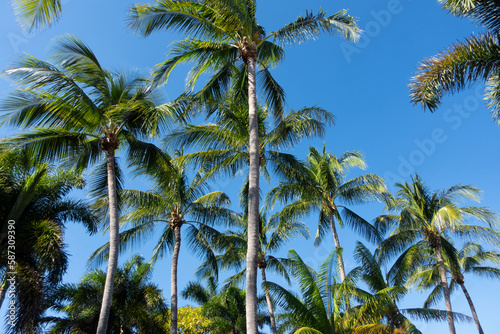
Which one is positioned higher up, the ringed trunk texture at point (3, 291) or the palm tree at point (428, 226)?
the palm tree at point (428, 226)

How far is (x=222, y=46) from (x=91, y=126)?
4870 millimetres

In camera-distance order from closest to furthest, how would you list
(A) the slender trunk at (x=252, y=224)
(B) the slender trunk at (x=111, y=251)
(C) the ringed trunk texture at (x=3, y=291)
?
1. (A) the slender trunk at (x=252, y=224)
2. (B) the slender trunk at (x=111, y=251)
3. (C) the ringed trunk texture at (x=3, y=291)

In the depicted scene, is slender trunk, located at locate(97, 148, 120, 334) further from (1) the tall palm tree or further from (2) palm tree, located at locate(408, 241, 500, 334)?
(2) palm tree, located at locate(408, 241, 500, 334)

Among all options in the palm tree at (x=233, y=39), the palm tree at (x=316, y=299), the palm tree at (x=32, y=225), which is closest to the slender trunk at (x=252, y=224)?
the palm tree at (x=233, y=39)

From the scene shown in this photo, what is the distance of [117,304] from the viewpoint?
58.0ft

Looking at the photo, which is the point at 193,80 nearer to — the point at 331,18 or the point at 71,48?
the point at 71,48

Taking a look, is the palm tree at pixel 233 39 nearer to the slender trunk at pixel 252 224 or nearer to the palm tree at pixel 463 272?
the slender trunk at pixel 252 224

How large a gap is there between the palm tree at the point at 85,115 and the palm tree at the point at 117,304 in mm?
6638

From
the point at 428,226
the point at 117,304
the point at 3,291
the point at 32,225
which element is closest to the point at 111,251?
the point at 32,225

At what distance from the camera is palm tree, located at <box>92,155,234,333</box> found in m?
15.5

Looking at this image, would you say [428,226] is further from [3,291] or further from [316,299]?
[3,291]

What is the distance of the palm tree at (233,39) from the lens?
35.5 ft

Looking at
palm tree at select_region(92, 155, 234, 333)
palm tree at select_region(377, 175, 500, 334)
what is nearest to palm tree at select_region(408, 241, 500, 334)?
palm tree at select_region(377, 175, 500, 334)

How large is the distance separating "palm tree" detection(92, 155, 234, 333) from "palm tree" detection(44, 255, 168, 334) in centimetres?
180
